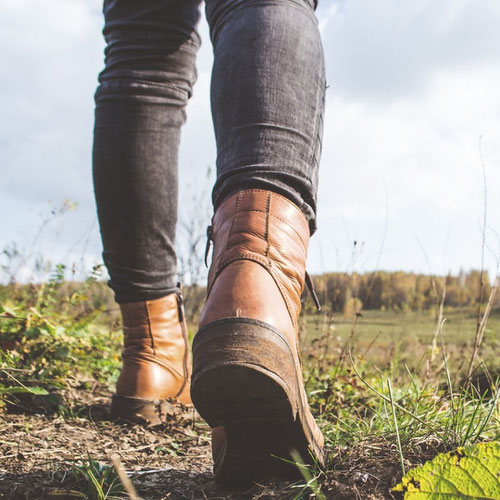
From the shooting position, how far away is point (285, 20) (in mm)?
1116

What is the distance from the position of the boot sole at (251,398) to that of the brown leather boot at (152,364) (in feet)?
2.29

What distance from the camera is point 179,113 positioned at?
5.77 ft

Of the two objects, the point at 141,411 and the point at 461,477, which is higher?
the point at 461,477

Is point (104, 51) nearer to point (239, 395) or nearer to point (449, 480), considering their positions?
point (239, 395)

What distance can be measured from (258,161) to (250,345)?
391 millimetres

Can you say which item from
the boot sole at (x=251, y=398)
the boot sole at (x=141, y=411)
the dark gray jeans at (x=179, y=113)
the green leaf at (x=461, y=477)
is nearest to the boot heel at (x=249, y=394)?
the boot sole at (x=251, y=398)

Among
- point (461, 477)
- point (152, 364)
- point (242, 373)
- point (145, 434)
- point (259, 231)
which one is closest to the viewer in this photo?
point (461, 477)

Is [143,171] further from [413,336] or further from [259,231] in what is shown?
[413,336]

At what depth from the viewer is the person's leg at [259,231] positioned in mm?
866

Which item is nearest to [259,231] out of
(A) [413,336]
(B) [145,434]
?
(B) [145,434]

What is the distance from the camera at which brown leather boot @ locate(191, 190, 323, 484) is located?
85 cm

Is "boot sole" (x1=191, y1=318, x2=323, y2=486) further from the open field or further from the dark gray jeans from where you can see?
the dark gray jeans

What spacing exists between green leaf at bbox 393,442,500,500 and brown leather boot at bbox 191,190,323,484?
231 millimetres

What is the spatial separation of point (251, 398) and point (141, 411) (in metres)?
0.89
